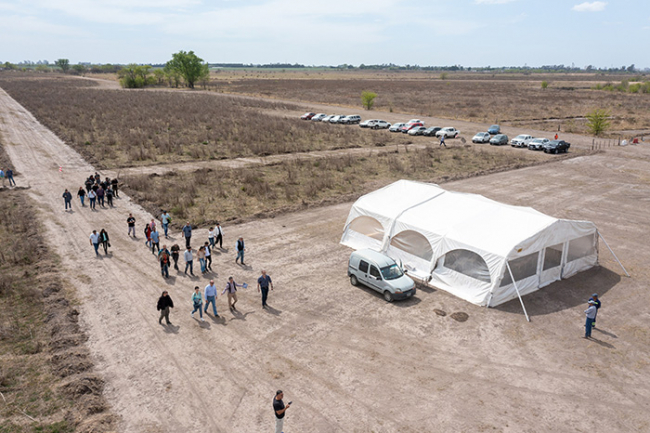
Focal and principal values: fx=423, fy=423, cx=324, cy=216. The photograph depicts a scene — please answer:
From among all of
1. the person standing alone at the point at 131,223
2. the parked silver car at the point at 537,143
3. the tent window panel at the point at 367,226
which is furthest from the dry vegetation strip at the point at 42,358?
the parked silver car at the point at 537,143

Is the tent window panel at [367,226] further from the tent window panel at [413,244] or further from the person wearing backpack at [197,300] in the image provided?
the person wearing backpack at [197,300]

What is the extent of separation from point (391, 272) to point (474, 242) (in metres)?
3.65

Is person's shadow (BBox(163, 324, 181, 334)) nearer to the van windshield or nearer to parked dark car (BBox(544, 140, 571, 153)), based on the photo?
the van windshield

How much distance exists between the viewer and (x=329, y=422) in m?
10.7

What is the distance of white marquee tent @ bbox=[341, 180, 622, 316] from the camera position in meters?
16.7

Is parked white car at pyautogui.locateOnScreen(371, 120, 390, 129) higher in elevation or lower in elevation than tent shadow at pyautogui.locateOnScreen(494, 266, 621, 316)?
higher

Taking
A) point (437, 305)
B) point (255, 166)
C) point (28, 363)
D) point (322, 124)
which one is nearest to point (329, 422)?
point (437, 305)

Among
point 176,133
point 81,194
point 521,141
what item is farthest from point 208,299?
point 521,141

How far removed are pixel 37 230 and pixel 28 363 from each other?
12.4m

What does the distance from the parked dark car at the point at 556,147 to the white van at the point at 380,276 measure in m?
37.9

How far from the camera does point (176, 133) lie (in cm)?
5184

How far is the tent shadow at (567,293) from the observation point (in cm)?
1622

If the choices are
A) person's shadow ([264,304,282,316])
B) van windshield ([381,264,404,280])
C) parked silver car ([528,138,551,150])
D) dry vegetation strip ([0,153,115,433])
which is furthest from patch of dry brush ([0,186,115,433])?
parked silver car ([528,138,551,150])

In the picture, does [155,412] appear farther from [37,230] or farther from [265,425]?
[37,230]
